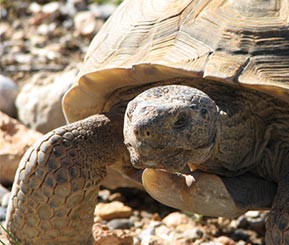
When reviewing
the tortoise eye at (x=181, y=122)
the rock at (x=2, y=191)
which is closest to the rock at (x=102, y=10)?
the rock at (x=2, y=191)

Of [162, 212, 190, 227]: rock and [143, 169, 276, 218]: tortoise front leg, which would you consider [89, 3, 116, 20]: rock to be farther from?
[143, 169, 276, 218]: tortoise front leg

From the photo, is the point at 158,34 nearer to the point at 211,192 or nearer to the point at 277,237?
the point at 211,192

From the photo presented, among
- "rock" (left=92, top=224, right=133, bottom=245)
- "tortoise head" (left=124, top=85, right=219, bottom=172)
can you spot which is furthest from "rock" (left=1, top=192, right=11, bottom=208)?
"tortoise head" (left=124, top=85, right=219, bottom=172)

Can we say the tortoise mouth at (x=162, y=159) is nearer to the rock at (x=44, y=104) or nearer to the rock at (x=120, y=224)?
the rock at (x=120, y=224)

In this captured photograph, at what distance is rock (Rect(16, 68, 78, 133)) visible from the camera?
5.66 m

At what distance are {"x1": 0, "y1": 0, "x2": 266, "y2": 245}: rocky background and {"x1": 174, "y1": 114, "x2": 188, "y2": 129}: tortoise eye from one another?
3.45 ft

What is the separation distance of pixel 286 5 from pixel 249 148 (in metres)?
0.70

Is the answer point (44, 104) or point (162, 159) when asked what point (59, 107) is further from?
point (162, 159)

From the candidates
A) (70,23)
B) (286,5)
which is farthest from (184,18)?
(70,23)

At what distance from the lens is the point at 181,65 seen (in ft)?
11.9

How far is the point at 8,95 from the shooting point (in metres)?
6.05

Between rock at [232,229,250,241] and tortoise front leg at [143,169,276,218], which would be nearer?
tortoise front leg at [143,169,276,218]

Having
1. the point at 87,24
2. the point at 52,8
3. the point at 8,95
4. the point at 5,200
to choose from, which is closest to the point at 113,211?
the point at 5,200

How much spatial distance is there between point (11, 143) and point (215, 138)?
2.16 meters
